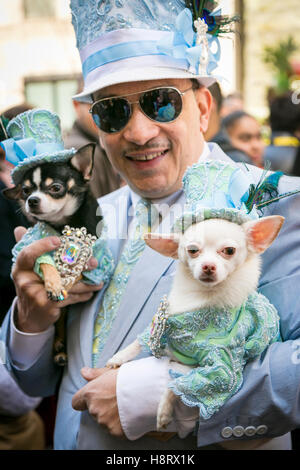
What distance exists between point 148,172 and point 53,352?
2.52 feet

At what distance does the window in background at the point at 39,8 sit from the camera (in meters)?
10.2

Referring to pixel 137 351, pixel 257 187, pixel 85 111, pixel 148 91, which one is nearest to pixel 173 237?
pixel 257 187

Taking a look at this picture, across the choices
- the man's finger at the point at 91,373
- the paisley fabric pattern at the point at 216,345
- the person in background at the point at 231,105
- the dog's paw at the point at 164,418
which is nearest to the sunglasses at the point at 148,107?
the paisley fabric pattern at the point at 216,345

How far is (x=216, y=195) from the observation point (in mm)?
1423

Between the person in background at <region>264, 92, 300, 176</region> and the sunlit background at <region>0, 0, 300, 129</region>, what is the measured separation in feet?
15.7

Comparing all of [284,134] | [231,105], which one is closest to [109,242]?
[284,134]

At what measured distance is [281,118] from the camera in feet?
14.0

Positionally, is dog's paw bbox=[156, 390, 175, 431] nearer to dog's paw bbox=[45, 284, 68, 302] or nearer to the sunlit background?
dog's paw bbox=[45, 284, 68, 302]

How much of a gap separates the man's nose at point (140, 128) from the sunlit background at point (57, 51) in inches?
276

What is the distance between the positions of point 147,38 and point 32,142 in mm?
530

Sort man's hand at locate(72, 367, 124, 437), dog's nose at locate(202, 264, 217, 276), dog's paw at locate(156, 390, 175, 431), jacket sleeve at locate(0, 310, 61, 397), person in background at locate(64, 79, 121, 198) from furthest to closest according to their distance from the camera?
person in background at locate(64, 79, 121, 198)
jacket sleeve at locate(0, 310, 61, 397)
man's hand at locate(72, 367, 124, 437)
dog's paw at locate(156, 390, 175, 431)
dog's nose at locate(202, 264, 217, 276)

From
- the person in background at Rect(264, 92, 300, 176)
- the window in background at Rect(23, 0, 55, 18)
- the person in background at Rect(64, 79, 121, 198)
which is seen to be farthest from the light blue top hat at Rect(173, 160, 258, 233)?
the window in background at Rect(23, 0, 55, 18)

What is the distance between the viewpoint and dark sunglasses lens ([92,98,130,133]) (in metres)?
1.75

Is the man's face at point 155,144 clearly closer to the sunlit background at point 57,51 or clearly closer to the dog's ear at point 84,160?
the dog's ear at point 84,160
